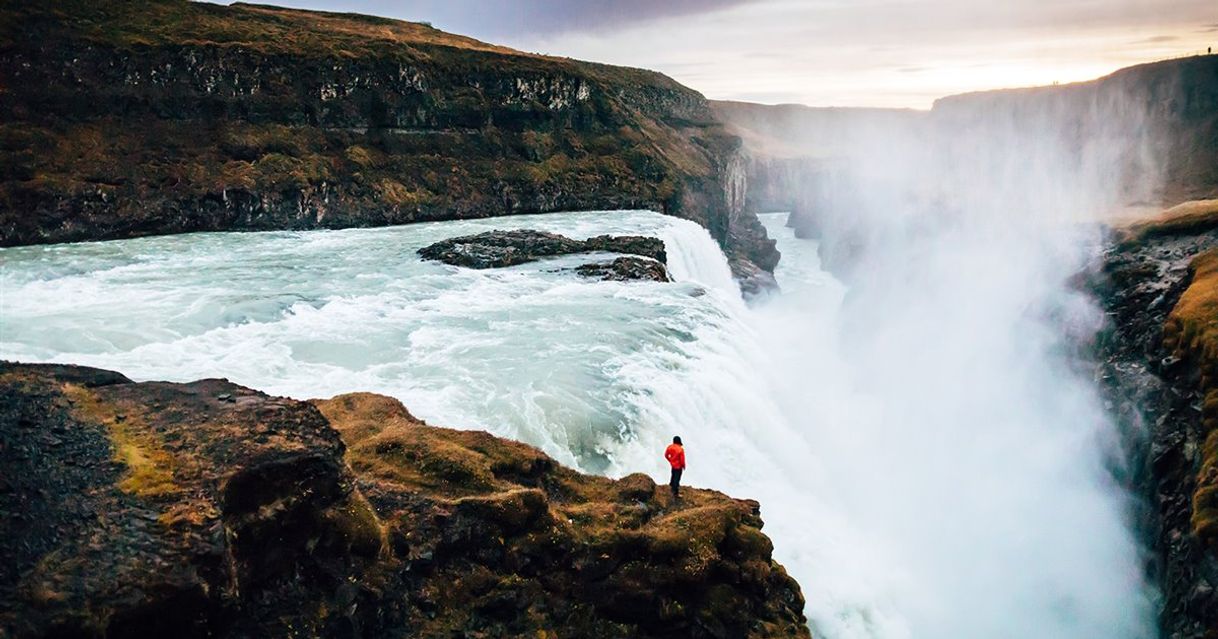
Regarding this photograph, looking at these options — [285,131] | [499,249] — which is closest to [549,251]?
[499,249]

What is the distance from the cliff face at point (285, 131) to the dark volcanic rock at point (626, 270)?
2888 cm

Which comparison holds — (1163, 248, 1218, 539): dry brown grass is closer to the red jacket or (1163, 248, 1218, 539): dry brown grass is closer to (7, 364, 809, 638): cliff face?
(7, 364, 809, 638): cliff face

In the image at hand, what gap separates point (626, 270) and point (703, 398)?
56.8 ft

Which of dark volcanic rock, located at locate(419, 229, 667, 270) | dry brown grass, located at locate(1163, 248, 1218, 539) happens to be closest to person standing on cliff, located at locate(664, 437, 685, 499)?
dry brown grass, located at locate(1163, 248, 1218, 539)

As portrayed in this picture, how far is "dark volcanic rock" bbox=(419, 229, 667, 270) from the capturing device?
42062 millimetres

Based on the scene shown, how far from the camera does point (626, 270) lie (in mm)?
38906

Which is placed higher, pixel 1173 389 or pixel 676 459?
pixel 676 459

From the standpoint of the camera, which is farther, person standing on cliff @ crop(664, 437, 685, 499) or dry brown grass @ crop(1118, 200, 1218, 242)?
dry brown grass @ crop(1118, 200, 1218, 242)


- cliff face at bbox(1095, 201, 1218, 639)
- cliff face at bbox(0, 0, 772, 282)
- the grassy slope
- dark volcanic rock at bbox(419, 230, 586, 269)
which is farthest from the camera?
cliff face at bbox(0, 0, 772, 282)

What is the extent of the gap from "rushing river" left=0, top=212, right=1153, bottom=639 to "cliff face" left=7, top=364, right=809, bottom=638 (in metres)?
5.61

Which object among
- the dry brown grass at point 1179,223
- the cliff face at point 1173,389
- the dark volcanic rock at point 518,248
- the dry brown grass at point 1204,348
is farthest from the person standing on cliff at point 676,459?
the dry brown grass at point 1179,223

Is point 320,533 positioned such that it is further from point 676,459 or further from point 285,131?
point 285,131

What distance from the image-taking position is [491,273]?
39.6 m

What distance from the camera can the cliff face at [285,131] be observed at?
4916 centimetres
